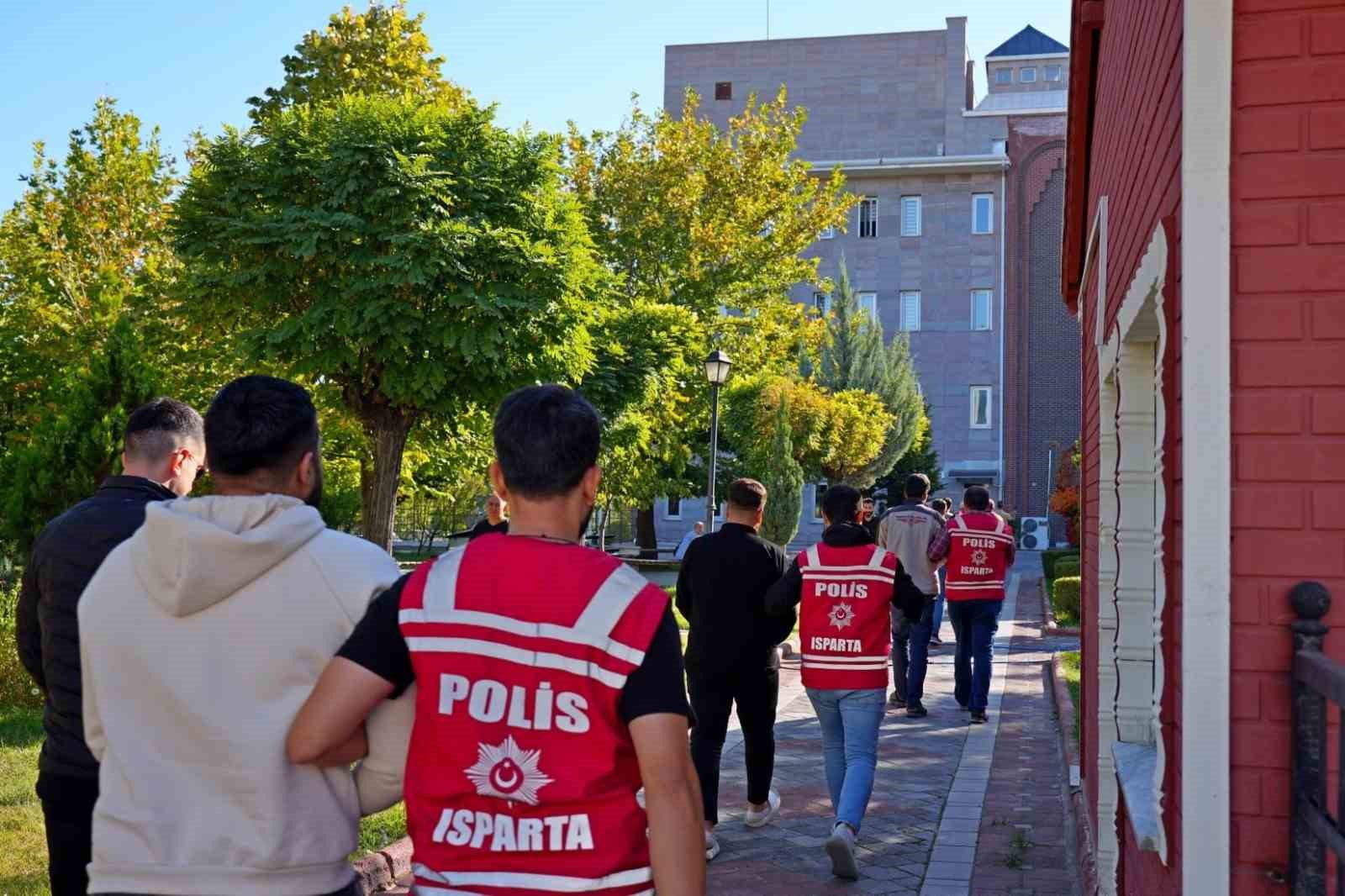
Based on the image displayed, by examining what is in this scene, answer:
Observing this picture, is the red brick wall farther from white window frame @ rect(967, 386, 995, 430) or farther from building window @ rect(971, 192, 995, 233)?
building window @ rect(971, 192, 995, 233)

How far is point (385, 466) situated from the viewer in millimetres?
19422

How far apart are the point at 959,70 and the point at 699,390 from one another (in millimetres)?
34123

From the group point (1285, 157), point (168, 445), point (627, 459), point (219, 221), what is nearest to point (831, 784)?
point (168, 445)

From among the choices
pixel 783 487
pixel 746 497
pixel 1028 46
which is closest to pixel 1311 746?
pixel 746 497

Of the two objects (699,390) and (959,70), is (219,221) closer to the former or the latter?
(699,390)

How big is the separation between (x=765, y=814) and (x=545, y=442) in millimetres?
5688

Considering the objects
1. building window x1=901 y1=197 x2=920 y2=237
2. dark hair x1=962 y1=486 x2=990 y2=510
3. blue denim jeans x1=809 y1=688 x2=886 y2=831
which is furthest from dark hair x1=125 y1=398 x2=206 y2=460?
building window x1=901 y1=197 x2=920 y2=237

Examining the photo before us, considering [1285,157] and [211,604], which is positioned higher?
[1285,157]

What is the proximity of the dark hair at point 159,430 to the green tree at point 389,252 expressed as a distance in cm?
1365

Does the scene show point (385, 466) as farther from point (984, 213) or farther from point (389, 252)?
point (984, 213)

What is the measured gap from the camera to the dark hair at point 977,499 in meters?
11.7

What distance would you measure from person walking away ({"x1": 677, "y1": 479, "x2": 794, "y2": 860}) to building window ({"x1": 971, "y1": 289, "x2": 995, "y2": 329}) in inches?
1963

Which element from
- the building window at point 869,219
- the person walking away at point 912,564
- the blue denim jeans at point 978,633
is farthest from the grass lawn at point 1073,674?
the building window at point 869,219

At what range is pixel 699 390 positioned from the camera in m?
31.7
